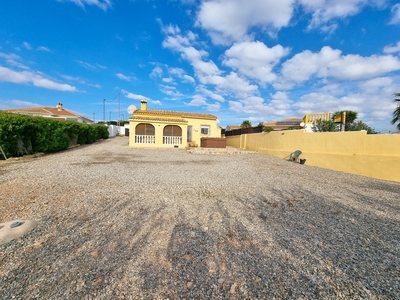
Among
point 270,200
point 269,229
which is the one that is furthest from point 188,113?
point 269,229

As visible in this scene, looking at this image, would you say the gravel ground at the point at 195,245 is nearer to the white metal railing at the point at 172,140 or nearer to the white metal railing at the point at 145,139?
the white metal railing at the point at 145,139

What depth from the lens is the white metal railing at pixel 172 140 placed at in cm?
2020

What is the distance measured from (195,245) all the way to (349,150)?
11.9 m

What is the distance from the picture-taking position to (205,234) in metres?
3.43

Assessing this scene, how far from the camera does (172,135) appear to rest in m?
20.4

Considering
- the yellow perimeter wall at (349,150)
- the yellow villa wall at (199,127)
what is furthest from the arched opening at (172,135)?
the yellow perimeter wall at (349,150)

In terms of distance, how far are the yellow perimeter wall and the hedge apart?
16.4 meters

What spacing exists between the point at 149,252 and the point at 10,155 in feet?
39.9

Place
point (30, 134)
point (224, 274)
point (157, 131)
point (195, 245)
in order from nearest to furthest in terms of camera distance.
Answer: point (224, 274)
point (195, 245)
point (30, 134)
point (157, 131)

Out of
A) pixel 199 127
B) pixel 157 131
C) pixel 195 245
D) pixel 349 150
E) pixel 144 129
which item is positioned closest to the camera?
pixel 195 245

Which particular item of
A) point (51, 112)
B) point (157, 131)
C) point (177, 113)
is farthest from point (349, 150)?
point (51, 112)

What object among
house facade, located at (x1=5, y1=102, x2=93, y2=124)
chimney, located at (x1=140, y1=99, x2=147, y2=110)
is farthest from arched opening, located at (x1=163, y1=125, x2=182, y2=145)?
house facade, located at (x1=5, y1=102, x2=93, y2=124)

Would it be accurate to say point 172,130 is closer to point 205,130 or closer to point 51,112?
point 205,130

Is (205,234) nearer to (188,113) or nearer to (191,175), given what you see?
(191,175)
